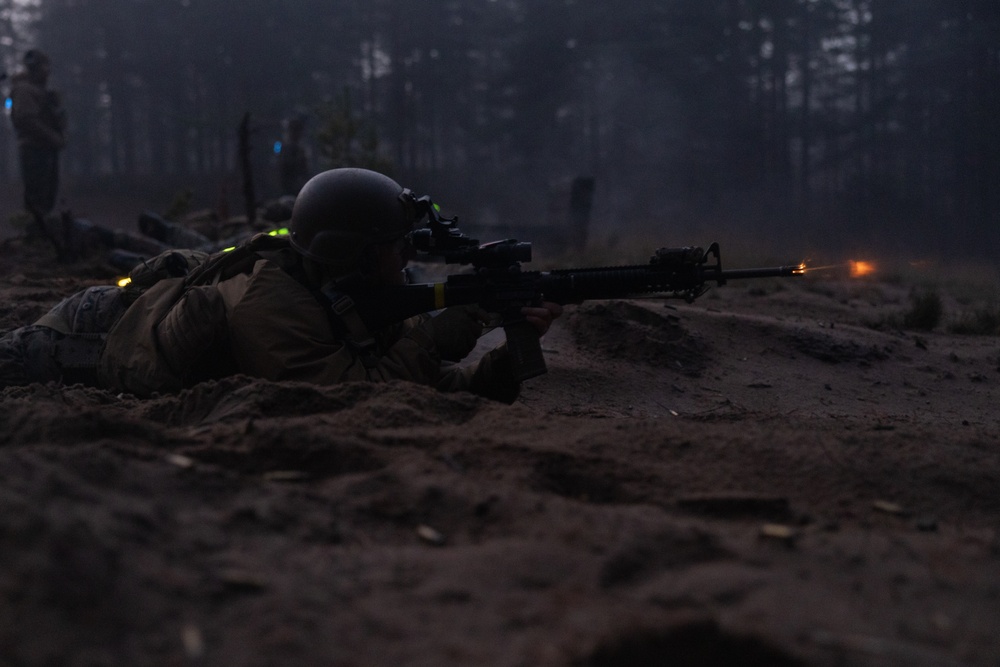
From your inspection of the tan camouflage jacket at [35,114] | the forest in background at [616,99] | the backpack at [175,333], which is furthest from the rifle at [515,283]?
the forest in background at [616,99]

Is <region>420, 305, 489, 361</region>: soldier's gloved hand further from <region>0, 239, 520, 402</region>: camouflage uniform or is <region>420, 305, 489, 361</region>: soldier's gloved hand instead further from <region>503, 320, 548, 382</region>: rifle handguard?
<region>503, 320, 548, 382</region>: rifle handguard

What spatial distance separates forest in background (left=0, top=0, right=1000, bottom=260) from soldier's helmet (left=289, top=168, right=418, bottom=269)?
18.6 m

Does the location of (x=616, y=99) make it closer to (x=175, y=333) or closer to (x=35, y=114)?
(x=35, y=114)

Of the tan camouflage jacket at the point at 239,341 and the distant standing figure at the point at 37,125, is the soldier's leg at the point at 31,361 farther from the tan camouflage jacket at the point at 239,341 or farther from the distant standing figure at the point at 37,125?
the distant standing figure at the point at 37,125

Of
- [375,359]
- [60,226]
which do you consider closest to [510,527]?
[375,359]

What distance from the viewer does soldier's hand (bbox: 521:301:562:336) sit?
4121mm

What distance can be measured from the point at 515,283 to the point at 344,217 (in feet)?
2.53

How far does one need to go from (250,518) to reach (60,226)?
1020 cm

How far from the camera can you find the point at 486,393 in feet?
14.3

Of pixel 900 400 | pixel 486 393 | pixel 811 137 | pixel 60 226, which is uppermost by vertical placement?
pixel 811 137

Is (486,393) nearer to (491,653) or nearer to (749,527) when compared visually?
(749,527)

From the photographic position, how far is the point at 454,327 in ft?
14.1

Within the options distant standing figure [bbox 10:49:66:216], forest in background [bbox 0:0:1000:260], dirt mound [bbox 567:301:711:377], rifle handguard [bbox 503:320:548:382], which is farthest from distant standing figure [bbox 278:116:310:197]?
rifle handguard [bbox 503:320:548:382]

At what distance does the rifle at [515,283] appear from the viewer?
13.1 feet
